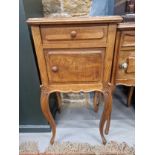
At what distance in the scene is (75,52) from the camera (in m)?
1.02

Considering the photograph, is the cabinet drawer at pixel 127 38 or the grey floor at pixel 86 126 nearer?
the cabinet drawer at pixel 127 38

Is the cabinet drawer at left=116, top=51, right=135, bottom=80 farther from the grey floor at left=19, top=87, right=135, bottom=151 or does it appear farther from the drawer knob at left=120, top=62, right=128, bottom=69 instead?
the grey floor at left=19, top=87, right=135, bottom=151

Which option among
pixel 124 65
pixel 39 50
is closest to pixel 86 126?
pixel 124 65

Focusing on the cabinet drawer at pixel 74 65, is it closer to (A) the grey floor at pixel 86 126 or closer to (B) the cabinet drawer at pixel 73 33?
(B) the cabinet drawer at pixel 73 33

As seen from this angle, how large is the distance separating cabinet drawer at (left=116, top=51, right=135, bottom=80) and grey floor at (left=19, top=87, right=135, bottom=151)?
1.51 ft

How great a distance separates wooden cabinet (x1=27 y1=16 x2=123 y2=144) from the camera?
95 cm

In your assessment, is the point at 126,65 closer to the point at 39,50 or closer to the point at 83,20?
the point at 83,20

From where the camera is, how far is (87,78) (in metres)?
1.08

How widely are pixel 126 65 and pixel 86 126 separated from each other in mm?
612

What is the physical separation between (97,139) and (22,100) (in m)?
0.59

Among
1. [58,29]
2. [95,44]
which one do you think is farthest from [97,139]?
[58,29]

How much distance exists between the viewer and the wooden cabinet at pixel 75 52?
3.11 ft

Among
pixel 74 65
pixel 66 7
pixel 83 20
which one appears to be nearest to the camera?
pixel 83 20

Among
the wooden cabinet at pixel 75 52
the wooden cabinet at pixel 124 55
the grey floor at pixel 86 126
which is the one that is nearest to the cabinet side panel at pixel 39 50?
the wooden cabinet at pixel 75 52
